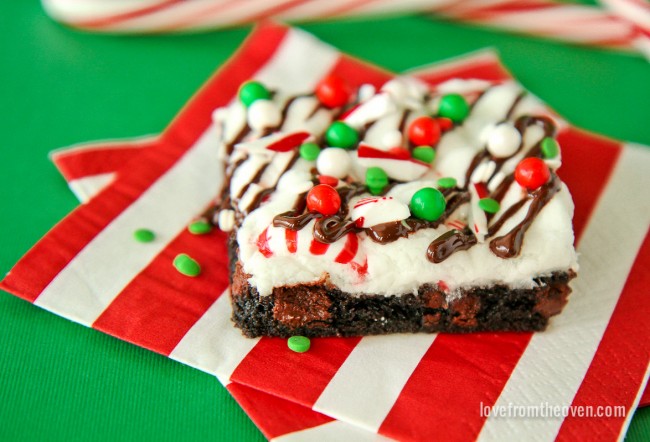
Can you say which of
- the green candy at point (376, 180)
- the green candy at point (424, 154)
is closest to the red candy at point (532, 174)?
the green candy at point (424, 154)

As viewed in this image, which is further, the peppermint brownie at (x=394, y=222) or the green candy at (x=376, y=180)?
the green candy at (x=376, y=180)

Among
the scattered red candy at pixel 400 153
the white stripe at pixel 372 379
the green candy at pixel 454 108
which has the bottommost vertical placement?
the white stripe at pixel 372 379

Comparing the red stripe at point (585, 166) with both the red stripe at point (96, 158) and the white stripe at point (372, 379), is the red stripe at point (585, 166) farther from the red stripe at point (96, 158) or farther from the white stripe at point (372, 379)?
the red stripe at point (96, 158)

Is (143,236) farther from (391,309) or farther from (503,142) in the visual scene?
(503,142)

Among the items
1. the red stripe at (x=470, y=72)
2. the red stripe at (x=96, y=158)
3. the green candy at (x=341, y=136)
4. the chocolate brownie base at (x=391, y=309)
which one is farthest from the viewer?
the red stripe at (x=470, y=72)

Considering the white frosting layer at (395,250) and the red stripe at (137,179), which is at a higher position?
the white frosting layer at (395,250)

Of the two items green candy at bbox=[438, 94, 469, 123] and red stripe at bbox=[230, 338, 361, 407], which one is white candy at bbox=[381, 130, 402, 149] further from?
red stripe at bbox=[230, 338, 361, 407]
